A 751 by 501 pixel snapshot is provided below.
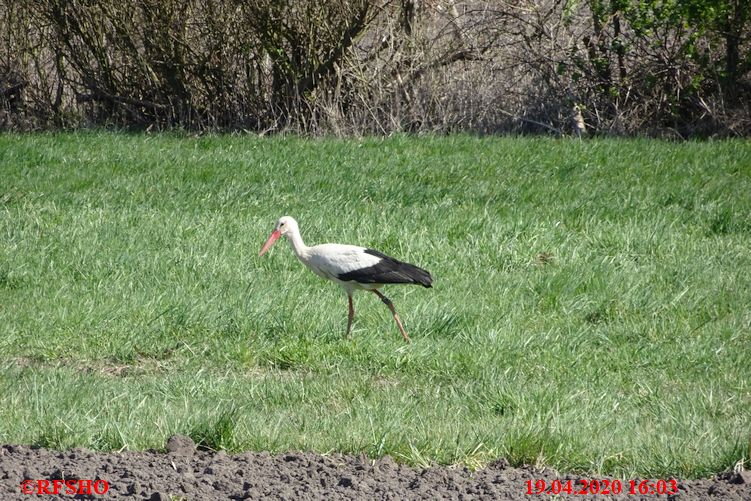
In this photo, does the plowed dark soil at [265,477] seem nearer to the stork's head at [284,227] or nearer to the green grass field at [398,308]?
the green grass field at [398,308]

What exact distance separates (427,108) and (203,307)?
7.99 meters

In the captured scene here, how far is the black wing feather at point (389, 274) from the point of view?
261 inches

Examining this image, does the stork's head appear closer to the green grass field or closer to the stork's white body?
the stork's white body

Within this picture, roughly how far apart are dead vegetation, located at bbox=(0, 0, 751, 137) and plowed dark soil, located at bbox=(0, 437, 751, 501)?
381 inches

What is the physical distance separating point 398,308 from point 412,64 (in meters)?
7.58

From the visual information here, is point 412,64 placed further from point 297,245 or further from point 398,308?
point 297,245

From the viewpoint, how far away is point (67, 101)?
52.9 ft

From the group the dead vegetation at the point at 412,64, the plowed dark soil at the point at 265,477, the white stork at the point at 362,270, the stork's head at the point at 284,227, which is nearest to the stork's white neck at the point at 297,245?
the stork's head at the point at 284,227

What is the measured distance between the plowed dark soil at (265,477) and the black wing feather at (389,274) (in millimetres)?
2244

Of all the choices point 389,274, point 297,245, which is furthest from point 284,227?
point 389,274

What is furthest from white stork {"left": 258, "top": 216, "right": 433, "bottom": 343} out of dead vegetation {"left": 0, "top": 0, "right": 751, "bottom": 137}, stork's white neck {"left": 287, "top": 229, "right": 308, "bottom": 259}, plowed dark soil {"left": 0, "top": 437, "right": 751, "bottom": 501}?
dead vegetation {"left": 0, "top": 0, "right": 751, "bottom": 137}

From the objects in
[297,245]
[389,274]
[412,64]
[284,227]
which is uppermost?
[412,64]

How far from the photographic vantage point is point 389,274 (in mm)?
6684

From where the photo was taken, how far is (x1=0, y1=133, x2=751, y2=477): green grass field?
16.0 ft
